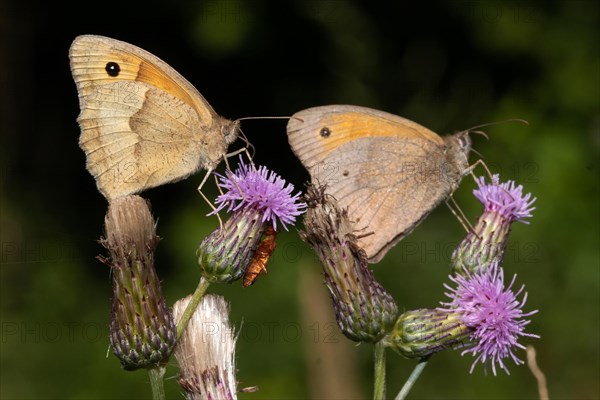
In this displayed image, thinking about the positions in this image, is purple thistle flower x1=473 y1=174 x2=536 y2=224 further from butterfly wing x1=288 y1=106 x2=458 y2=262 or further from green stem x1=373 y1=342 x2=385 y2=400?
green stem x1=373 y1=342 x2=385 y2=400

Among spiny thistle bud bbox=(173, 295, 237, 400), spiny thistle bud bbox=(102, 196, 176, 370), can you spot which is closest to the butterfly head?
spiny thistle bud bbox=(102, 196, 176, 370)

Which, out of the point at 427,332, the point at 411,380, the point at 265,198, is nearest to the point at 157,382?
the point at 265,198

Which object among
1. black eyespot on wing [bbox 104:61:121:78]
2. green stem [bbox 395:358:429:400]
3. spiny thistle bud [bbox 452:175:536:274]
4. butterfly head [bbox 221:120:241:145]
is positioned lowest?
green stem [bbox 395:358:429:400]

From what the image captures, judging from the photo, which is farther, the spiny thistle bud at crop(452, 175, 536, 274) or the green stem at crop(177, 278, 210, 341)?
the spiny thistle bud at crop(452, 175, 536, 274)

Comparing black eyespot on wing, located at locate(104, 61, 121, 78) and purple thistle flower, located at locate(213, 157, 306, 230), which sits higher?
black eyespot on wing, located at locate(104, 61, 121, 78)

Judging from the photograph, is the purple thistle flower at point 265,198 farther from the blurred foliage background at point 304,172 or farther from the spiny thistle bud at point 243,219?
the blurred foliage background at point 304,172

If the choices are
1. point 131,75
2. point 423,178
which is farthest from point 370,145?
point 131,75

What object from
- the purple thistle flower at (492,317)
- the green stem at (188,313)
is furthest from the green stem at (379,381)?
the green stem at (188,313)
